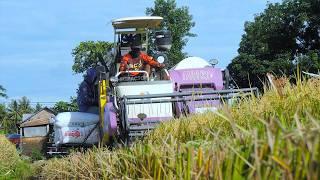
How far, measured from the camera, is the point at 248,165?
3.65 metres

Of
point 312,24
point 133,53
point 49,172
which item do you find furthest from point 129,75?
point 312,24

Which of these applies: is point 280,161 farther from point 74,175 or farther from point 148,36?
point 148,36

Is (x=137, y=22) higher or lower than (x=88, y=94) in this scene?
higher

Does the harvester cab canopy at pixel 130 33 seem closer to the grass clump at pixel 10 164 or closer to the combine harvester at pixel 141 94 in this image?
the combine harvester at pixel 141 94

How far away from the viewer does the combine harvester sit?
12234mm

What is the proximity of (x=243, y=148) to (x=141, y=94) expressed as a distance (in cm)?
928

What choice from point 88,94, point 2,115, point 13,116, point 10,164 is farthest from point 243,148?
point 13,116

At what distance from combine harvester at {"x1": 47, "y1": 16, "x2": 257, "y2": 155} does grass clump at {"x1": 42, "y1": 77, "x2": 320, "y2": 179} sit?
3.81 meters

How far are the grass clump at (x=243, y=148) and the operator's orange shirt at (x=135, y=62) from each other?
5.89 m

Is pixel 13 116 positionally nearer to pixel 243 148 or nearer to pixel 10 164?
pixel 10 164

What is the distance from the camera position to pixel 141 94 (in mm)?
13008

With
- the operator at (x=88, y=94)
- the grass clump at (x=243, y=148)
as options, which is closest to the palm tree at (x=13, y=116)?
the operator at (x=88, y=94)

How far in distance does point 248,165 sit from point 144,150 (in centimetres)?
211

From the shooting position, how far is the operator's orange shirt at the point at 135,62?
46.8ft
